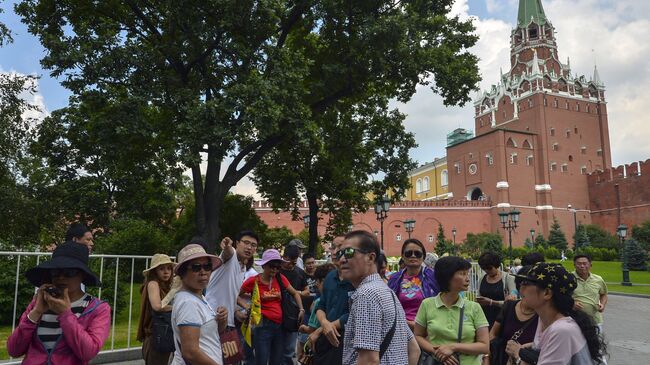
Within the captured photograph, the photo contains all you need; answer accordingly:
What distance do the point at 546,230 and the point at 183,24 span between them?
2309 inches

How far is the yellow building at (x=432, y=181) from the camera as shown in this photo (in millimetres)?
83312

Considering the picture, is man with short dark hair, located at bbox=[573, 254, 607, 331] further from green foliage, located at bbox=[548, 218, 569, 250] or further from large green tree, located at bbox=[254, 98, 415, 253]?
green foliage, located at bbox=[548, 218, 569, 250]

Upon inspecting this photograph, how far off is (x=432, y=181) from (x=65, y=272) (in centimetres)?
8652

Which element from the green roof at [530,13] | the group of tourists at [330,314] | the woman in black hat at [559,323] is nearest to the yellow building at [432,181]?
the green roof at [530,13]

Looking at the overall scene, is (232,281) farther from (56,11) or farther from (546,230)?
(546,230)

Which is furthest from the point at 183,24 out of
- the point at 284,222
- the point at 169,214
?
the point at 284,222

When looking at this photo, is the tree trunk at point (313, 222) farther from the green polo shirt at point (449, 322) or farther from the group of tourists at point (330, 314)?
the green polo shirt at point (449, 322)

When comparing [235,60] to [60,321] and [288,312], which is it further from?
[60,321]

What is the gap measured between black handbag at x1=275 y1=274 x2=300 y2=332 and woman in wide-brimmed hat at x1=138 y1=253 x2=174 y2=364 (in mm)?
1296

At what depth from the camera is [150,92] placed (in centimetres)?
1277

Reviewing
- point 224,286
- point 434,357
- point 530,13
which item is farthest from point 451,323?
point 530,13

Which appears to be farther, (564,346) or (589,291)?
(589,291)

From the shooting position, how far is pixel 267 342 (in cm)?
541

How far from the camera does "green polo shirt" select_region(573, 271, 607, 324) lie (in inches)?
238
